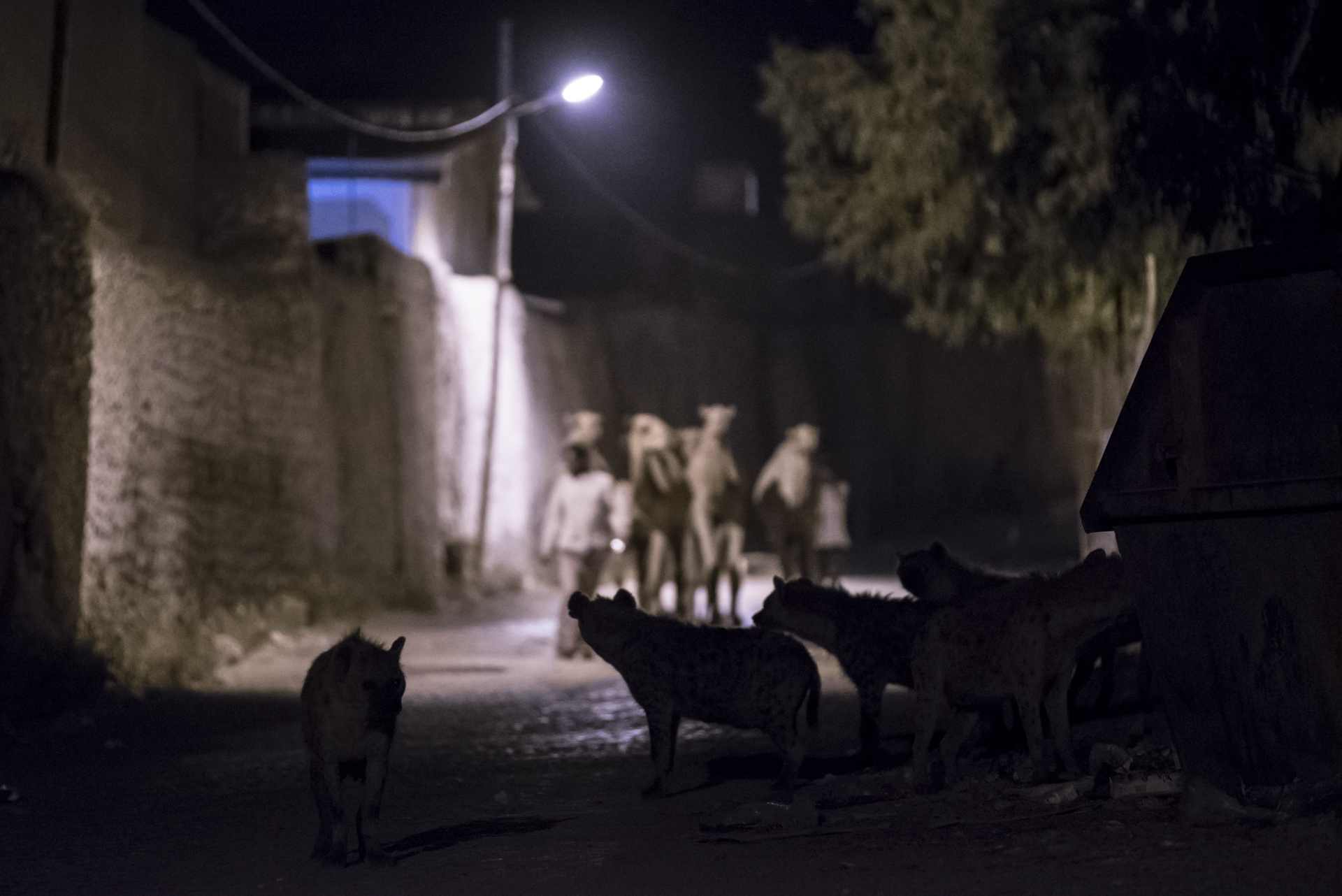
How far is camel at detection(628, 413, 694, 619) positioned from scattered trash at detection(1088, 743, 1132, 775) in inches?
361

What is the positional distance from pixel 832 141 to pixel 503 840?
1245cm

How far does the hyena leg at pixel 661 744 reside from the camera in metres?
6.49

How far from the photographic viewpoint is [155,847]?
561 centimetres

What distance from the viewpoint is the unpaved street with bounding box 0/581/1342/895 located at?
15.0 feet

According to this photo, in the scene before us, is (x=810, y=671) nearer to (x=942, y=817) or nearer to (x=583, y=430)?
(x=942, y=817)

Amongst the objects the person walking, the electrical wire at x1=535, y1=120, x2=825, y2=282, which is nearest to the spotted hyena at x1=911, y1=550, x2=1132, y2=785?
the person walking

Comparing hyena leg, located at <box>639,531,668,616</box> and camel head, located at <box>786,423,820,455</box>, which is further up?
camel head, located at <box>786,423,820,455</box>

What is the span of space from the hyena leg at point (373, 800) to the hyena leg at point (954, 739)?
7.85 feet

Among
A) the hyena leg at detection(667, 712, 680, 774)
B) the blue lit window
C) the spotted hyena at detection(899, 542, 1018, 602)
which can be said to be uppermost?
the blue lit window

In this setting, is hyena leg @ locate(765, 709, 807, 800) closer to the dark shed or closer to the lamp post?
the dark shed

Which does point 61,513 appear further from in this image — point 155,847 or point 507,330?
point 507,330

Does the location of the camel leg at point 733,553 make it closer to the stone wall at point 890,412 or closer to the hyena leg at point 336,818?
the hyena leg at point 336,818

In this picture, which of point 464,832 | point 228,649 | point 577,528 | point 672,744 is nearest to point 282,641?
point 228,649

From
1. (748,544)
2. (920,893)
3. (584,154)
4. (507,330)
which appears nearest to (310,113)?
A: (507,330)
